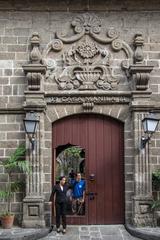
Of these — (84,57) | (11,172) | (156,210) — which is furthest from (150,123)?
(11,172)

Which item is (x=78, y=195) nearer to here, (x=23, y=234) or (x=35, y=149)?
(x=35, y=149)

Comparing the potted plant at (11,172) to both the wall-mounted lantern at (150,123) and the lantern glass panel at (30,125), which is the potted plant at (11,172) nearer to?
the lantern glass panel at (30,125)

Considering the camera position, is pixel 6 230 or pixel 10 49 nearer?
pixel 6 230

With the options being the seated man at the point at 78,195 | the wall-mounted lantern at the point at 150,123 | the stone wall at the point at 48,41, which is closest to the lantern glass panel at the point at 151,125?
the wall-mounted lantern at the point at 150,123

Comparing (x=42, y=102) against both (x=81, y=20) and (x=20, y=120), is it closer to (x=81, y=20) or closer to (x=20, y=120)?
(x=20, y=120)

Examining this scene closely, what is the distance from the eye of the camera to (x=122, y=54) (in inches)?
413

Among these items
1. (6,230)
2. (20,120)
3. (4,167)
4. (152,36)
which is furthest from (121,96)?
(6,230)

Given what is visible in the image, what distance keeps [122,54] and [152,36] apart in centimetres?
88

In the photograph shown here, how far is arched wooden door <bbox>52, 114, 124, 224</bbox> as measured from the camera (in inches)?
403

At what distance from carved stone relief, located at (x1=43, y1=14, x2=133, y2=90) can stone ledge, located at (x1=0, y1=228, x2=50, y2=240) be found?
341 centimetres

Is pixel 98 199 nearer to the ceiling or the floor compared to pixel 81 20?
nearer to the floor

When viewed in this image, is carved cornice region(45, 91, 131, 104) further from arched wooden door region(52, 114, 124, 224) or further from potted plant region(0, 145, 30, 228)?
potted plant region(0, 145, 30, 228)

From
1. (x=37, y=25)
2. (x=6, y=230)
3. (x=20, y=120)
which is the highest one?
(x=37, y=25)

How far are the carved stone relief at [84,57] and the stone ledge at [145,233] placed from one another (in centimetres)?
336
